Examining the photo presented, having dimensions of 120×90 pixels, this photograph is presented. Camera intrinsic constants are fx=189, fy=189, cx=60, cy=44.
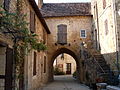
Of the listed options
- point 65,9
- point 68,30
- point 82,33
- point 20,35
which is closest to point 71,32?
point 68,30

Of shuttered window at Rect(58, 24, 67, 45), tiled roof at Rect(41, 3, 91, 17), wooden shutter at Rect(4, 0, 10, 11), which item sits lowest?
wooden shutter at Rect(4, 0, 10, 11)

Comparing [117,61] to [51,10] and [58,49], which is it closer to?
[58,49]

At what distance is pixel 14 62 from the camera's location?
7.48 metres

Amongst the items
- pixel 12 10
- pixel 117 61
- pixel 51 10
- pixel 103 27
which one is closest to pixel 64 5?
pixel 51 10

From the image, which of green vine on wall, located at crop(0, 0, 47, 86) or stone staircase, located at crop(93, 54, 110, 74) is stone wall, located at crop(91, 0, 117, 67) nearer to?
stone staircase, located at crop(93, 54, 110, 74)

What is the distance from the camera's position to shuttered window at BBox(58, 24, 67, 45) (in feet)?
70.6

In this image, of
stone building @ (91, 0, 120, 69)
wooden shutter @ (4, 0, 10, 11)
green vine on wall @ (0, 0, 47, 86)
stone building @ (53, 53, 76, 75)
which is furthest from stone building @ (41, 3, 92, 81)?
stone building @ (53, 53, 76, 75)

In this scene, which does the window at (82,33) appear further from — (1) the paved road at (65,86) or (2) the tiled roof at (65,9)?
(1) the paved road at (65,86)

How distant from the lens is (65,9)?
2303cm

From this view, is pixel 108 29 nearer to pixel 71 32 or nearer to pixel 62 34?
pixel 71 32

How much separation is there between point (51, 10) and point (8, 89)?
16.9m

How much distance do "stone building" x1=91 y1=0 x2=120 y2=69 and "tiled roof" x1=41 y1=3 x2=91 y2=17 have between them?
3340mm

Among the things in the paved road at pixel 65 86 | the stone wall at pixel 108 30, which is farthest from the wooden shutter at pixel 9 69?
the stone wall at pixel 108 30

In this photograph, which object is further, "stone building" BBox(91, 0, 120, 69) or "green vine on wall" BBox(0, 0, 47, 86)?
"stone building" BBox(91, 0, 120, 69)
